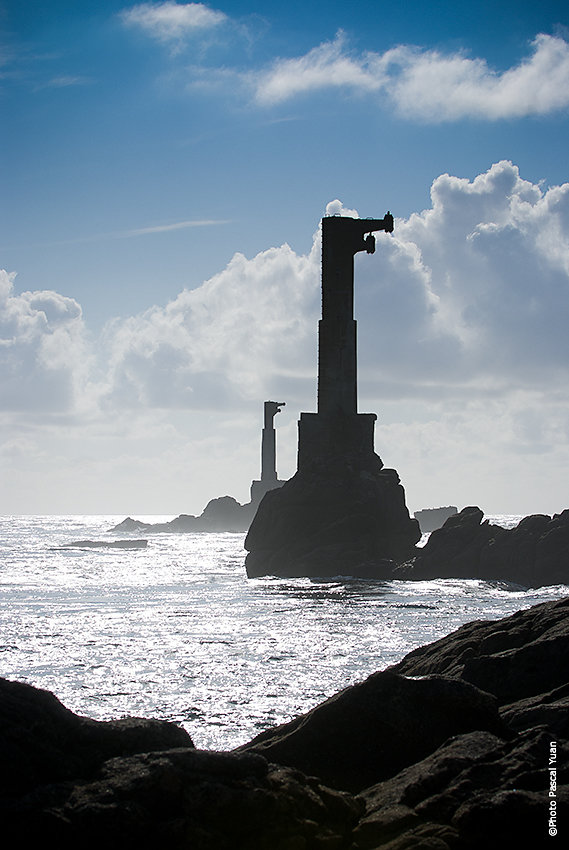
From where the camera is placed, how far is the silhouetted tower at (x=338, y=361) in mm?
80125

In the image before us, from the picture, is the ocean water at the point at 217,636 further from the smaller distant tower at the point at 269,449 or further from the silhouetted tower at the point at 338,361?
the smaller distant tower at the point at 269,449

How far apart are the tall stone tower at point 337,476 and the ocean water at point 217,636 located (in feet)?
17.7

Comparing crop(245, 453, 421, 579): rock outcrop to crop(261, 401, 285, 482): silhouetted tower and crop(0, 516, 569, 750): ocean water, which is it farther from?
crop(261, 401, 285, 482): silhouetted tower

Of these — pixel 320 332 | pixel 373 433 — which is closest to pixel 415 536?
pixel 373 433

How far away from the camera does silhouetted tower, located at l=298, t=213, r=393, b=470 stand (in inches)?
3155

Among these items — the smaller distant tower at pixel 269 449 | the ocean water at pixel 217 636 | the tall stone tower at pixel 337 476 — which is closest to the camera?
the ocean water at pixel 217 636

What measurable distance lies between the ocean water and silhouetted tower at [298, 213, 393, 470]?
45.5 ft

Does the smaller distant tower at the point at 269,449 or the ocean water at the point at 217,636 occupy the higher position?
the smaller distant tower at the point at 269,449

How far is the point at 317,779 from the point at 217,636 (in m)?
33.3

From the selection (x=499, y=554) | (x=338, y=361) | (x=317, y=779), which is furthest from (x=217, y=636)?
(x=338, y=361)

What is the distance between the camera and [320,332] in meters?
80.5

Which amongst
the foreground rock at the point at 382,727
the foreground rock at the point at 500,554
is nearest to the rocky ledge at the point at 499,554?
the foreground rock at the point at 500,554

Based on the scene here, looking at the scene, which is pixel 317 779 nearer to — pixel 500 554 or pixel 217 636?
pixel 217 636

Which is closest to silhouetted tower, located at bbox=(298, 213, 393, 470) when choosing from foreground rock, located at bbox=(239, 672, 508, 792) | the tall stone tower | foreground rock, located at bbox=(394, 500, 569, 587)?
the tall stone tower
